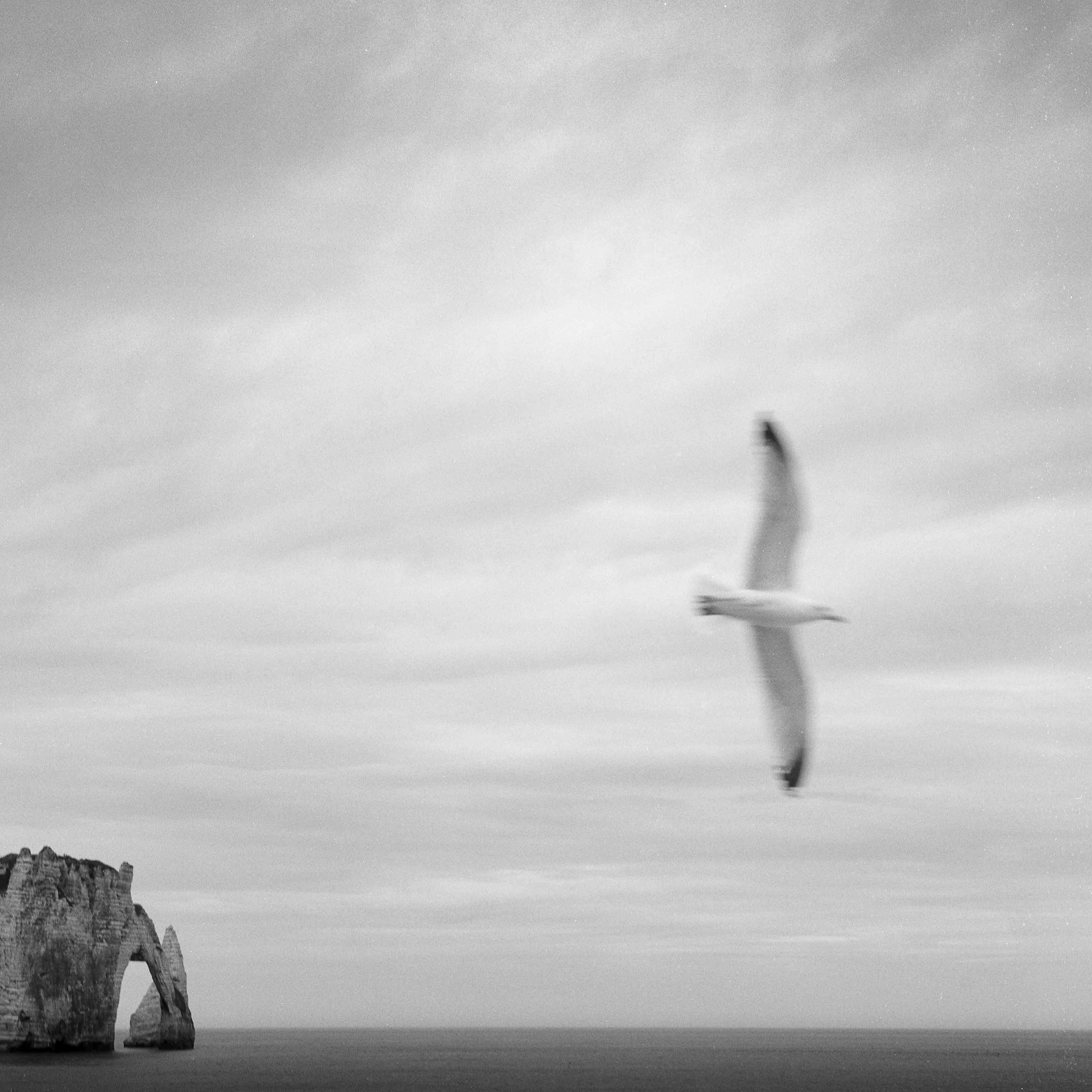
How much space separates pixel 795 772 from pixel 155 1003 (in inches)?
4511

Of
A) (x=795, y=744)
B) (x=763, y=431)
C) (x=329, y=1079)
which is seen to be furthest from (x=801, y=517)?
(x=329, y=1079)

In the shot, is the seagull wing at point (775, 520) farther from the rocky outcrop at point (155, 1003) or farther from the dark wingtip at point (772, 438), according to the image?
the rocky outcrop at point (155, 1003)

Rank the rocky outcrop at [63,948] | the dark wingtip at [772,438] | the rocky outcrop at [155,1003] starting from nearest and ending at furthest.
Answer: the dark wingtip at [772,438] → the rocky outcrop at [63,948] → the rocky outcrop at [155,1003]

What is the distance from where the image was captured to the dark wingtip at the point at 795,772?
21938 millimetres

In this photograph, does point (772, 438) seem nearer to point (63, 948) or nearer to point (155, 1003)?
point (63, 948)

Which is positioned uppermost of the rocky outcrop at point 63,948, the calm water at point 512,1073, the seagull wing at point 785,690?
the seagull wing at point 785,690

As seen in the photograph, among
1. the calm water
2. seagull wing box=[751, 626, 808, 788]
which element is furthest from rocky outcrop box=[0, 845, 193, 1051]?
seagull wing box=[751, 626, 808, 788]

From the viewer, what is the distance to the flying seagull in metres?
21.4

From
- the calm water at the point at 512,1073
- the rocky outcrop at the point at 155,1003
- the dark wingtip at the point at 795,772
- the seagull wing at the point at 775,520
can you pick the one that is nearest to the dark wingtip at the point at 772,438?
the seagull wing at the point at 775,520

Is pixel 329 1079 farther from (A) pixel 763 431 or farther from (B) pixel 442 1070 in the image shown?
(A) pixel 763 431

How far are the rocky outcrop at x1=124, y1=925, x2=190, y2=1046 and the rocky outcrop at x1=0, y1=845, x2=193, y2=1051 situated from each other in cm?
501

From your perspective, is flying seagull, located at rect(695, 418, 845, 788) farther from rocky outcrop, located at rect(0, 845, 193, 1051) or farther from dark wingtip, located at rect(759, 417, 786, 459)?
rocky outcrop, located at rect(0, 845, 193, 1051)

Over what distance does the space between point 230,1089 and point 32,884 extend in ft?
67.1

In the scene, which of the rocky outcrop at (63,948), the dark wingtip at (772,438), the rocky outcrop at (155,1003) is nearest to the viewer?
the dark wingtip at (772,438)
